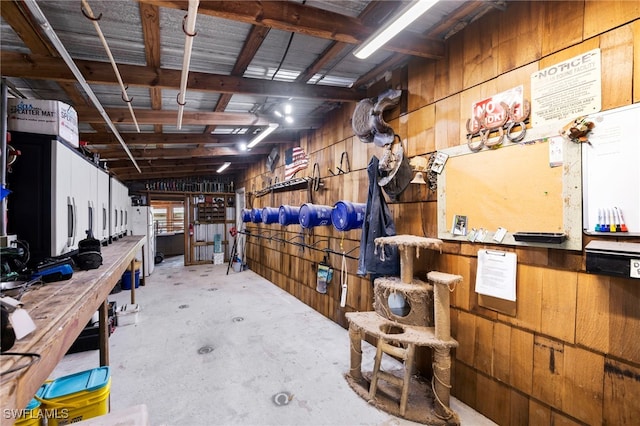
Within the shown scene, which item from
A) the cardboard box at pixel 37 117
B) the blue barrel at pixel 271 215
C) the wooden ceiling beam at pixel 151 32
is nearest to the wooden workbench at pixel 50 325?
the cardboard box at pixel 37 117

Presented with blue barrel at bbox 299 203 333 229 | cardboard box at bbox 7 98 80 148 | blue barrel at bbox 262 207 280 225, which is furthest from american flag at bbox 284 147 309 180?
cardboard box at bbox 7 98 80 148

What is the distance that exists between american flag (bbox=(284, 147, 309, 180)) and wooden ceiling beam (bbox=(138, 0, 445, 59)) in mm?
2810

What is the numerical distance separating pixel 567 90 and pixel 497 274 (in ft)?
4.15

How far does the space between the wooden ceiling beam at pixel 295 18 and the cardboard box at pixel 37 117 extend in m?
1.46

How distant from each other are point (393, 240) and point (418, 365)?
1334 millimetres

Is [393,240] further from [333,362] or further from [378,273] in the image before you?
[333,362]

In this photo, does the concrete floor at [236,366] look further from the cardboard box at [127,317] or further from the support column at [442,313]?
the support column at [442,313]

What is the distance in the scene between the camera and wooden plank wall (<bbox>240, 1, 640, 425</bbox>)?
1518 millimetres

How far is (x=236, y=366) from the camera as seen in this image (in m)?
2.88

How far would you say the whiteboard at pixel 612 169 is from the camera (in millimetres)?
1447

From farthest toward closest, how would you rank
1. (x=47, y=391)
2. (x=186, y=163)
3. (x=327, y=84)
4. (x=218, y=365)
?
(x=186, y=163), (x=327, y=84), (x=218, y=365), (x=47, y=391)

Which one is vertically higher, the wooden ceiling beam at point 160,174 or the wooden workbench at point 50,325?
the wooden ceiling beam at point 160,174

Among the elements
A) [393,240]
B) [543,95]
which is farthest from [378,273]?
[543,95]

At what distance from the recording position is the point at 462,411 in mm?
Answer: 2195
